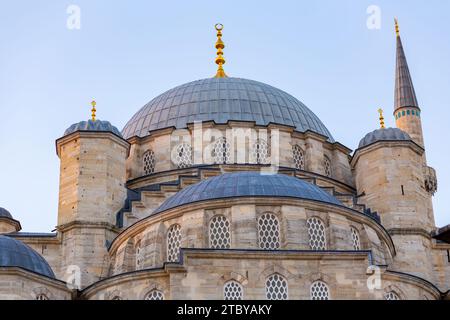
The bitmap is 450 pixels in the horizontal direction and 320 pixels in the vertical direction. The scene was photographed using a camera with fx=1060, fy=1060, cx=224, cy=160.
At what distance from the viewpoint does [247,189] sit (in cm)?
3045

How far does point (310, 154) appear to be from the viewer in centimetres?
3922

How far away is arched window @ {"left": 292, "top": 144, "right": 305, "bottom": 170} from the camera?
38969 mm

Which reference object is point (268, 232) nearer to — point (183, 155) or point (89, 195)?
point (89, 195)

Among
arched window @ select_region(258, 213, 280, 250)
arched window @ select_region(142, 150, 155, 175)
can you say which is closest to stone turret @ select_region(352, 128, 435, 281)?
arched window @ select_region(258, 213, 280, 250)

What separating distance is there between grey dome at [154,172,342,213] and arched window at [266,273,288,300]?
326 centimetres

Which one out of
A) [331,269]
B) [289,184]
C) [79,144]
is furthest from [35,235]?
[331,269]

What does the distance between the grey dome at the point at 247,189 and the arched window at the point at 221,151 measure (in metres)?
5.80

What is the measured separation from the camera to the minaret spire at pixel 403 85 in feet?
149

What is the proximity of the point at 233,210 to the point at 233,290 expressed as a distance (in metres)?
3.24

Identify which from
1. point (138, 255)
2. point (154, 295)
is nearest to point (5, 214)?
point (138, 255)

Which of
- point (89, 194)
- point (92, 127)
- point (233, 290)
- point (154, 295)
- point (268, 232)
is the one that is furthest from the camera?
point (92, 127)

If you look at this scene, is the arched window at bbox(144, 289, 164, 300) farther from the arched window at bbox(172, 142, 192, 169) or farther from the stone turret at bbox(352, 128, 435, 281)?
the arched window at bbox(172, 142, 192, 169)

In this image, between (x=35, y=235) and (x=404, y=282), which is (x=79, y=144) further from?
(x=404, y=282)
